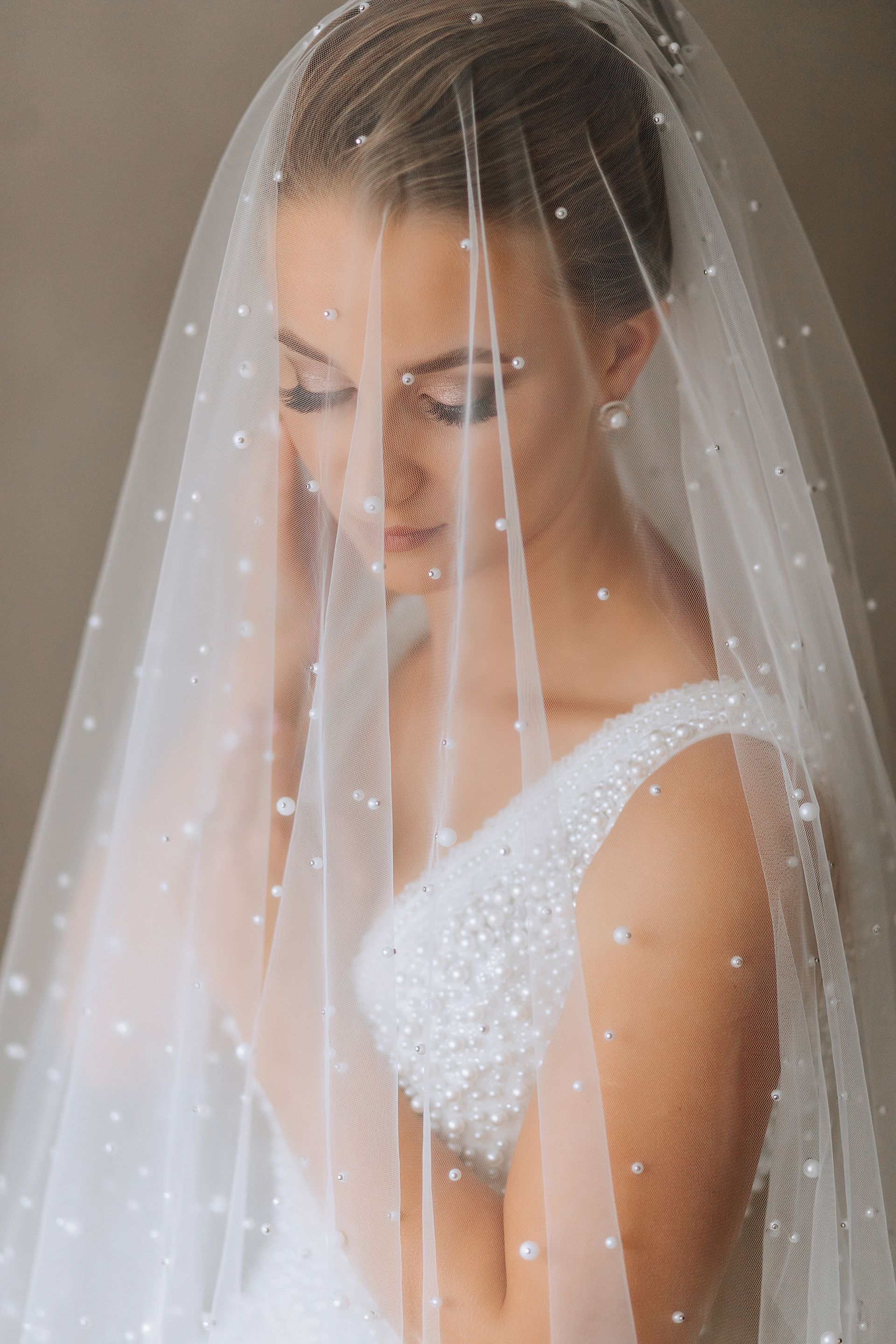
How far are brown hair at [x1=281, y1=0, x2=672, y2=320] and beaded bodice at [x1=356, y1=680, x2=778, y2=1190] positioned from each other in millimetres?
264

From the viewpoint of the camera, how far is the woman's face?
0.62 meters

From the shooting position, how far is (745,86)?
3.55 ft

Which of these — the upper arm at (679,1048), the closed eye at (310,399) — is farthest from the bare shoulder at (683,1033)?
the closed eye at (310,399)

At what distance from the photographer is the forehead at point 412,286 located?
2.03 feet

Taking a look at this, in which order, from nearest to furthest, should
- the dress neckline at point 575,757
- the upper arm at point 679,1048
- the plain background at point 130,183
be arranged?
the upper arm at point 679,1048
the dress neckline at point 575,757
the plain background at point 130,183

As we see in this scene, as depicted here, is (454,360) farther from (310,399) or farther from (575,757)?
(575,757)

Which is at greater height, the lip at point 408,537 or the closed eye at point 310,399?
the closed eye at point 310,399

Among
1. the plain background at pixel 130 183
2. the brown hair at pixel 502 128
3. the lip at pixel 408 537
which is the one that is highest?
the plain background at pixel 130 183

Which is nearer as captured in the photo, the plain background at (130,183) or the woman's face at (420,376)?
the woman's face at (420,376)

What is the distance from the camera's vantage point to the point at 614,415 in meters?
0.69

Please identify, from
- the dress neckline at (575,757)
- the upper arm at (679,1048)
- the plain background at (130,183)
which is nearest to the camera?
the upper arm at (679,1048)

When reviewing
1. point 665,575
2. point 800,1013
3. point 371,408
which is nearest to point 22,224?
point 371,408

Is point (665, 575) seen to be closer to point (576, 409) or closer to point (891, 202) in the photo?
point (576, 409)

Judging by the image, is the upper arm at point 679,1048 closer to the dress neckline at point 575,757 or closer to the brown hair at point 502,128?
the dress neckline at point 575,757
